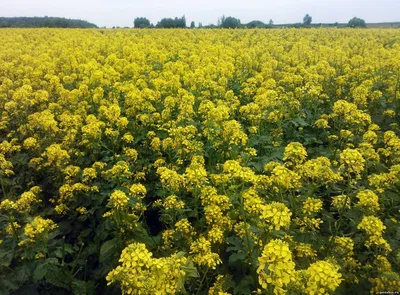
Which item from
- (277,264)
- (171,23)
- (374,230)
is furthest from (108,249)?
(171,23)

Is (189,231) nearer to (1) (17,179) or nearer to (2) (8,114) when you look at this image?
(1) (17,179)

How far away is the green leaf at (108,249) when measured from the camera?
3.22 meters

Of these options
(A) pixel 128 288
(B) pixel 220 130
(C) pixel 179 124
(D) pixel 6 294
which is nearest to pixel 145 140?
(C) pixel 179 124

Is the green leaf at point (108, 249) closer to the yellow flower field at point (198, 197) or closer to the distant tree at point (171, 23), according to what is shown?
the yellow flower field at point (198, 197)

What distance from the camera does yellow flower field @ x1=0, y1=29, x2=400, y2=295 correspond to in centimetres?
286

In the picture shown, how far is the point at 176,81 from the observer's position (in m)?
6.82

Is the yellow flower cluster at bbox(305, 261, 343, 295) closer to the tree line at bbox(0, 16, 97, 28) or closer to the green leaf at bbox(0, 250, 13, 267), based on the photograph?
the green leaf at bbox(0, 250, 13, 267)

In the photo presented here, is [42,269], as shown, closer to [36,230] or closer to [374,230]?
[36,230]

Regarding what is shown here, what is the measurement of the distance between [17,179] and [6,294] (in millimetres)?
1991

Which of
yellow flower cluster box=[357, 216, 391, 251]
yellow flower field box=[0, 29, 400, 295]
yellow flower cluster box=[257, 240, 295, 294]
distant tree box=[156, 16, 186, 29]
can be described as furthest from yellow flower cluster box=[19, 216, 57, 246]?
distant tree box=[156, 16, 186, 29]

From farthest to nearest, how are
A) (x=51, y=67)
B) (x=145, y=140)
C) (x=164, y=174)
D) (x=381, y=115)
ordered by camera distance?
(x=51, y=67) < (x=381, y=115) < (x=145, y=140) < (x=164, y=174)

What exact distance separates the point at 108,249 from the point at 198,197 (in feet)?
3.62

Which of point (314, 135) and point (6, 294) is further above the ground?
point (314, 135)

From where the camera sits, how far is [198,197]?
147 inches
